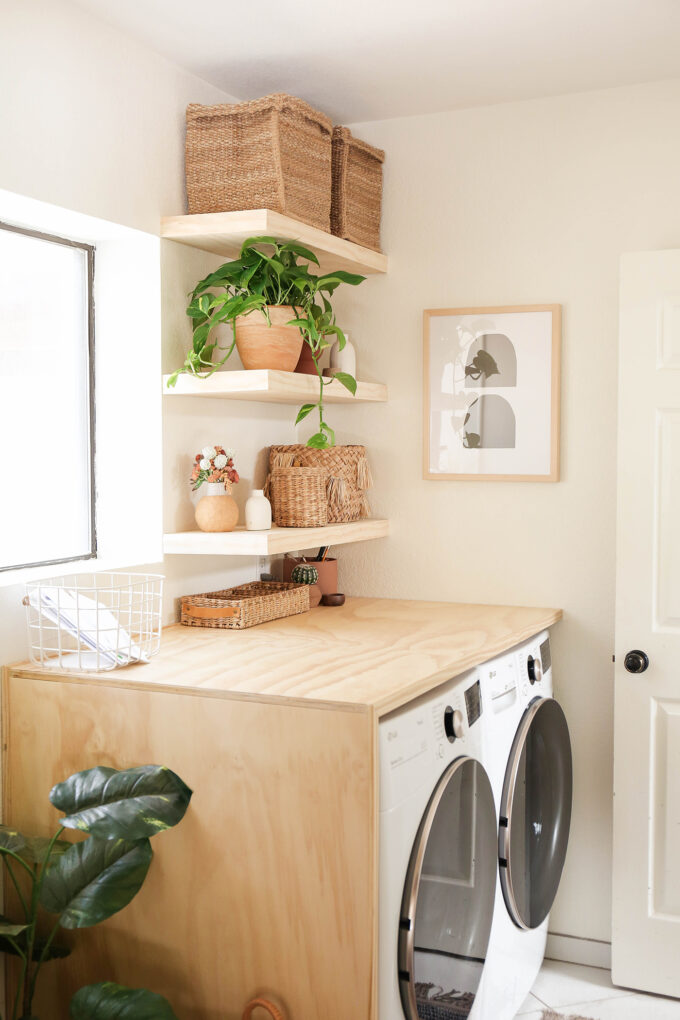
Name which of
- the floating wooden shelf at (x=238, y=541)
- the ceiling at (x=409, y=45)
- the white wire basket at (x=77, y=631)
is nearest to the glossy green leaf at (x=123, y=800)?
the white wire basket at (x=77, y=631)

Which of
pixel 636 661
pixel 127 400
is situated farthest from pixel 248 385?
pixel 636 661

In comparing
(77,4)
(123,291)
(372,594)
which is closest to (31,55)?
(77,4)

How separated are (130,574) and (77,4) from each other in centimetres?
128

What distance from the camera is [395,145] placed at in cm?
308

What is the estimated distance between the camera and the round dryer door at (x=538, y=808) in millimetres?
2465

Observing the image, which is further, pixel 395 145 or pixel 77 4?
pixel 395 145

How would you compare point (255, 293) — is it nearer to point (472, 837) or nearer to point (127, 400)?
point (127, 400)

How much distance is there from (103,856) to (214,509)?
97cm

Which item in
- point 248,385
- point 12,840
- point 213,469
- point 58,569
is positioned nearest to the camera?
point 12,840

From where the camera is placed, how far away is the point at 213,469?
101 inches

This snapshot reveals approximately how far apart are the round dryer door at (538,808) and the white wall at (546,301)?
0.14 m

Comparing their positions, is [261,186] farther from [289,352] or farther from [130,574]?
[130,574]

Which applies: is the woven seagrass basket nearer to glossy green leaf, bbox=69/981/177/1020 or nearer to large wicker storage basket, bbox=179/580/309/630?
large wicker storage basket, bbox=179/580/309/630

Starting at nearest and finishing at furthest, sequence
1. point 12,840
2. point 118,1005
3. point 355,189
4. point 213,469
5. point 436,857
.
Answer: point 118,1005, point 12,840, point 436,857, point 213,469, point 355,189
